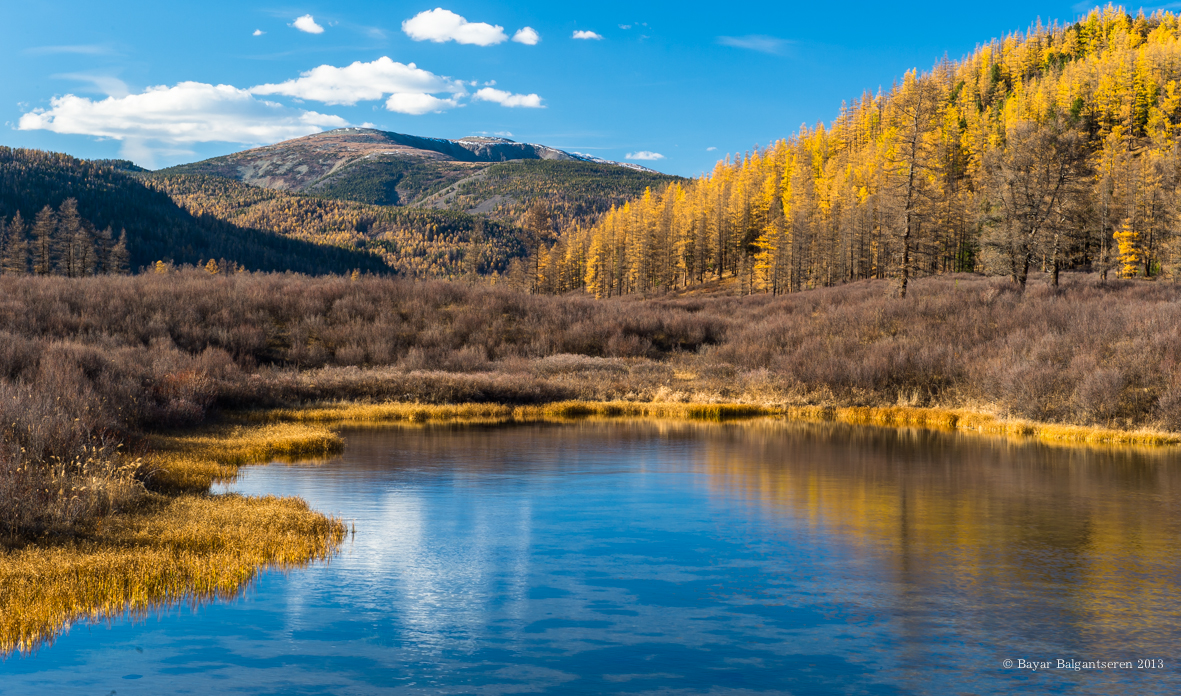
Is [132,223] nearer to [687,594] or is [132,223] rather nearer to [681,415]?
[681,415]

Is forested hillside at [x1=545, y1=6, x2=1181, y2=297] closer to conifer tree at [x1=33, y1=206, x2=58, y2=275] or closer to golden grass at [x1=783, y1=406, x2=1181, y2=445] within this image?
golden grass at [x1=783, y1=406, x2=1181, y2=445]

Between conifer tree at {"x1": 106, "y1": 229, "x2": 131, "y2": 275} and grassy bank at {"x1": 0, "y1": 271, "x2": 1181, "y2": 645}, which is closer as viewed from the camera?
grassy bank at {"x1": 0, "y1": 271, "x2": 1181, "y2": 645}

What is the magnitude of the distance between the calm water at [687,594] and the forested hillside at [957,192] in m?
36.1

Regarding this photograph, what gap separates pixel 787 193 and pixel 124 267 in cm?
8765

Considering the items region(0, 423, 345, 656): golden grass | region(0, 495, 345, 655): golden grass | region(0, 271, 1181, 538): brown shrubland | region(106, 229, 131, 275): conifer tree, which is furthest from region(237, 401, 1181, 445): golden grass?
region(106, 229, 131, 275): conifer tree

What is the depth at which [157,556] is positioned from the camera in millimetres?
12305

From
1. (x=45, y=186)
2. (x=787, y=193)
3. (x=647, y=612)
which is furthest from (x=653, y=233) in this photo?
(x=647, y=612)

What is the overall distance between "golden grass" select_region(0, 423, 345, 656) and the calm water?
1.65ft

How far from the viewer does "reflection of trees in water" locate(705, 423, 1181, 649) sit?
11539 millimetres

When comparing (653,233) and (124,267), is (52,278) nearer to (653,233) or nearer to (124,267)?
(124,267)

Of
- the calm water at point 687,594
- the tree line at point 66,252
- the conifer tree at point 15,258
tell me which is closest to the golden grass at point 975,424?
the calm water at point 687,594

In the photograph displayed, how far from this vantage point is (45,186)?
148 metres

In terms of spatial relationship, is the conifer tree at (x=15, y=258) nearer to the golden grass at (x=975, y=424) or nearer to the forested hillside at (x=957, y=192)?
the forested hillside at (x=957, y=192)

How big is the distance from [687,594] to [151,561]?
24.9 ft
